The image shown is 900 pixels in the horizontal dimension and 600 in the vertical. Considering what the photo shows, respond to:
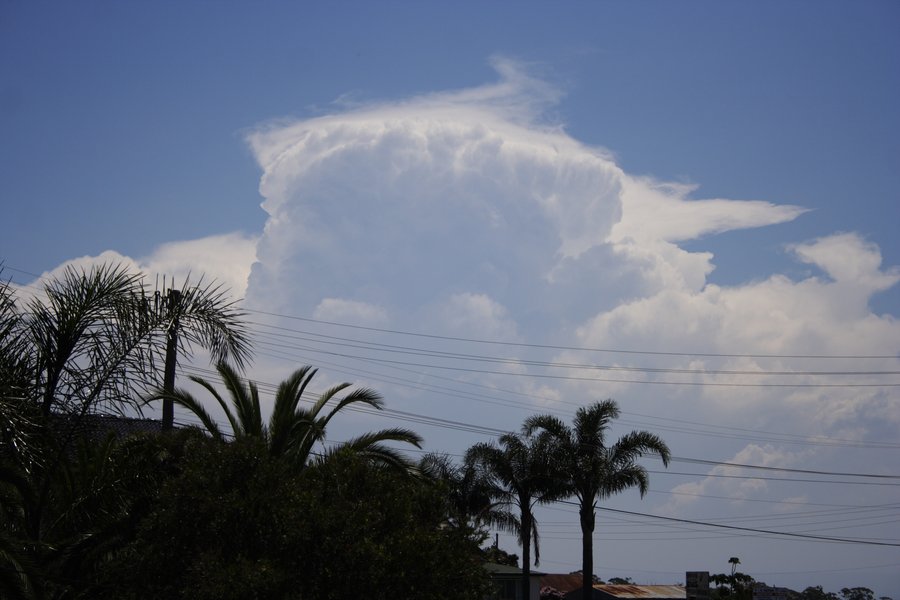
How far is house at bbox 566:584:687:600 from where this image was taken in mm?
69188

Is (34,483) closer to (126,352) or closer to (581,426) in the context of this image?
(126,352)

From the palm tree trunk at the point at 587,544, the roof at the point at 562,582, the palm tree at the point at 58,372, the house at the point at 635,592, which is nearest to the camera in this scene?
the palm tree at the point at 58,372

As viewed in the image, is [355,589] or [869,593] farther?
[869,593]

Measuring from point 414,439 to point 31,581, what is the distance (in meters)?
13.8

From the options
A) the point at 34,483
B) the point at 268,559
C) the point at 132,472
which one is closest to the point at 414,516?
the point at 268,559

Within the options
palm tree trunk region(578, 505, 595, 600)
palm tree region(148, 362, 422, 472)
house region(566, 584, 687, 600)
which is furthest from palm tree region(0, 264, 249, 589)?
house region(566, 584, 687, 600)

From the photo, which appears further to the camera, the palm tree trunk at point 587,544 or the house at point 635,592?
the house at point 635,592

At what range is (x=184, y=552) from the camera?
14.2m

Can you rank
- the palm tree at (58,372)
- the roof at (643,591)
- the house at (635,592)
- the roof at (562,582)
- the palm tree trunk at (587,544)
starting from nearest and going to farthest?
the palm tree at (58,372) < the palm tree trunk at (587,544) < the house at (635,592) < the roof at (643,591) < the roof at (562,582)

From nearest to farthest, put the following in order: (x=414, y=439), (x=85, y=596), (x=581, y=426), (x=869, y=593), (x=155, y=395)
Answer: (x=85, y=596)
(x=155, y=395)
(x=414, y=439)
(x=581, y=426)
(x=869, y=593)

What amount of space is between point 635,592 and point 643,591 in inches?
58.2

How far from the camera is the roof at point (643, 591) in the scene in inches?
2840

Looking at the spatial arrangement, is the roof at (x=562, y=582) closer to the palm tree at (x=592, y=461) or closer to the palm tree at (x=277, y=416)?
the palm tree at (x=592, y=461)

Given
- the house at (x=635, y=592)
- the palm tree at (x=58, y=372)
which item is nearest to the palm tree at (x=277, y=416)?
the palm tree at (x=58, y=372)
